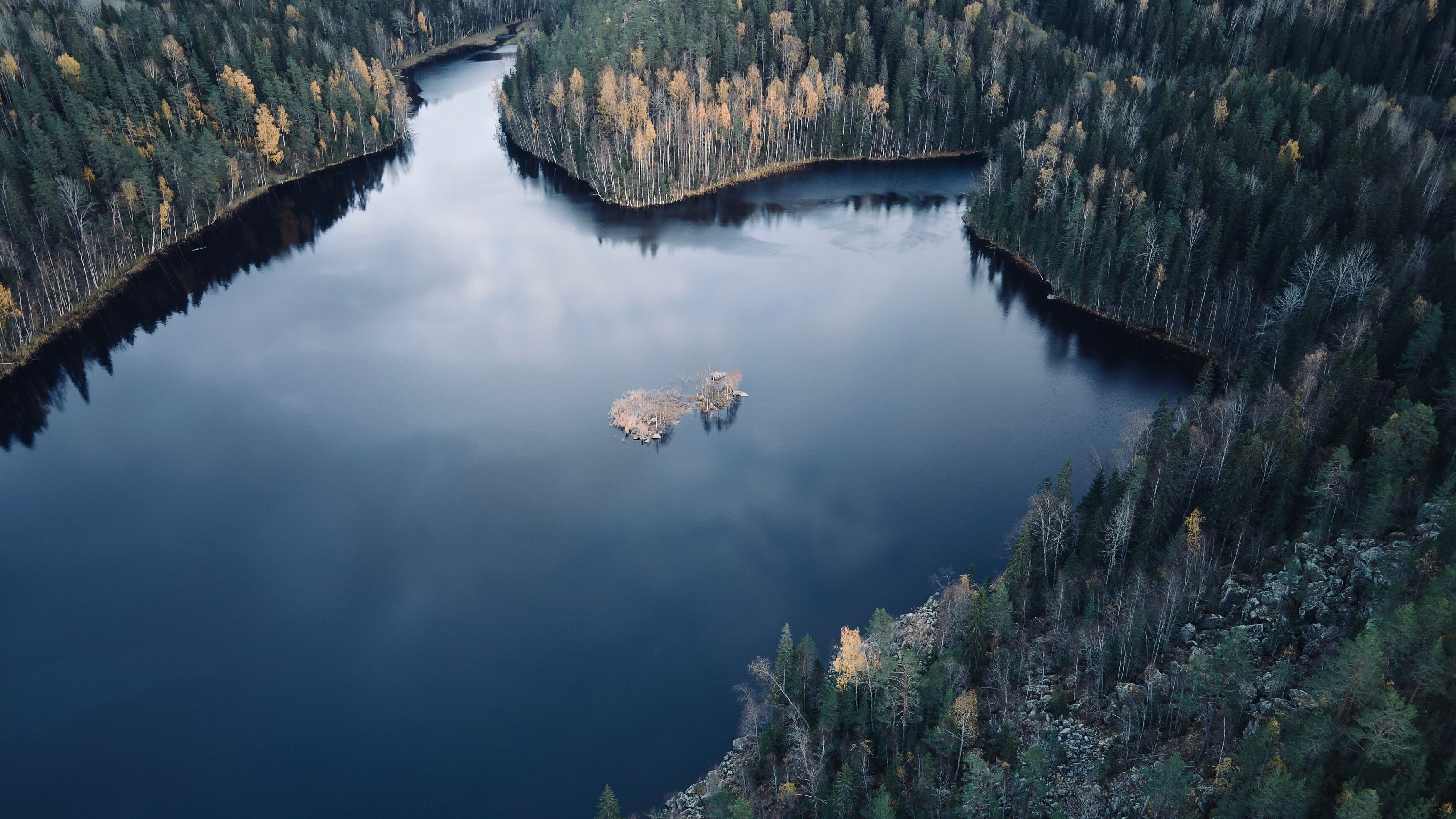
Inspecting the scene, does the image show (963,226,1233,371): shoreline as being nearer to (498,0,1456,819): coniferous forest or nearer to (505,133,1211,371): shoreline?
(505,133,1211,371): shoreline

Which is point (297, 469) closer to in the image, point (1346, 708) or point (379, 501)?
point (379, 501)

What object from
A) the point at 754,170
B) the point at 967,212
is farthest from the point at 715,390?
the point at 754,170

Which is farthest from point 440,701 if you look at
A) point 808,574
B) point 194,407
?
point 194,407

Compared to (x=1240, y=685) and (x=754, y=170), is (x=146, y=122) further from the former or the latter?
(x=1240, y=685)

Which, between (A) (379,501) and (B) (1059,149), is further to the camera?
(B) (1059,149)

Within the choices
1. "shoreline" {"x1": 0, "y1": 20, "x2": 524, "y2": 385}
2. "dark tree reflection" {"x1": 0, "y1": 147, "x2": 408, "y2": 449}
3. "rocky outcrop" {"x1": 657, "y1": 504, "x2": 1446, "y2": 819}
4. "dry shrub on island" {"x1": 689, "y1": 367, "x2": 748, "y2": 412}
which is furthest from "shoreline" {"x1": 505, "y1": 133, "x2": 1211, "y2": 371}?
"dry shrub on island" {"x1": 689, "y1": 367, "x2": 748, "y2": 412}

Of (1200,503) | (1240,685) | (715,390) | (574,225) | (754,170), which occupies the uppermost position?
(754,170)

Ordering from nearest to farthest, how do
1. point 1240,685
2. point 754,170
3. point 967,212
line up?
point 1240,685 → point 967,212 → point 754,170
